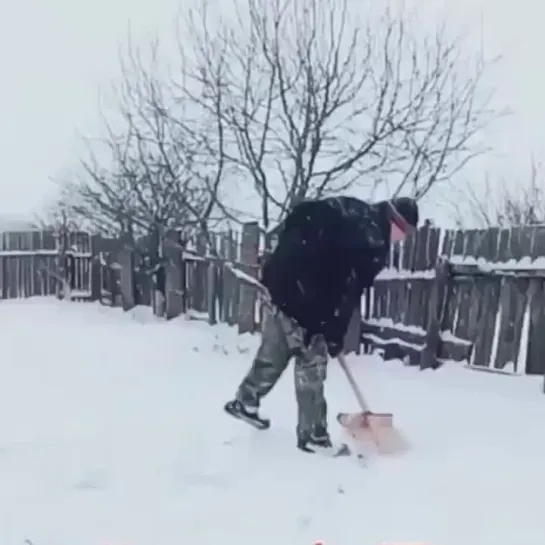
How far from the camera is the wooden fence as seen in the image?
8250mm

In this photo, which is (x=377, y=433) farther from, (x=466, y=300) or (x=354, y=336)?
(x=354, y=336)

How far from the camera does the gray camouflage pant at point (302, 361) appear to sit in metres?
5.68

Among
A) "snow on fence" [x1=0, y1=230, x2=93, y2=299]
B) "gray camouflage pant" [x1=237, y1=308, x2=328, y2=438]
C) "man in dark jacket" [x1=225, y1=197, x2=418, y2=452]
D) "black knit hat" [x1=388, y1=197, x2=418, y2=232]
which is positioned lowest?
"snow on fence" [x1=0, y1=230, x2=93, y2=299]

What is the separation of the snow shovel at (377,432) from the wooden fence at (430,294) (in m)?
2.66

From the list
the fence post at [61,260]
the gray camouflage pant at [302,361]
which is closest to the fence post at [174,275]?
the fence post at [61,260]

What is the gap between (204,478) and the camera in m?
5.04

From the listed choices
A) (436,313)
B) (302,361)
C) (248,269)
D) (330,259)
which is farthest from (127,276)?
(330,259)

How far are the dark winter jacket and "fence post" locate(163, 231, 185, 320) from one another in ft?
32.1

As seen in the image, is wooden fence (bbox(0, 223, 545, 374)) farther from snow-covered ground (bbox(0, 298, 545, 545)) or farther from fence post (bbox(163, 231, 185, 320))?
snow-covered ground (bbox(0, 298, 545, 545))

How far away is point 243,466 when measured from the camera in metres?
5.30

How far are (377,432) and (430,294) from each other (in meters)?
3.89

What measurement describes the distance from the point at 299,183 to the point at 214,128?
5.13 ft

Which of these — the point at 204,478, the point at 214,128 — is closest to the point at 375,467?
the point at 204,478

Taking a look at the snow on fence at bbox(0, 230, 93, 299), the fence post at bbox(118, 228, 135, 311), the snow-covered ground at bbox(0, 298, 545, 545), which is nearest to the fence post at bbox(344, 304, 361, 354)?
the snow-covered ground at bbox(0, 298, 545, 545)
